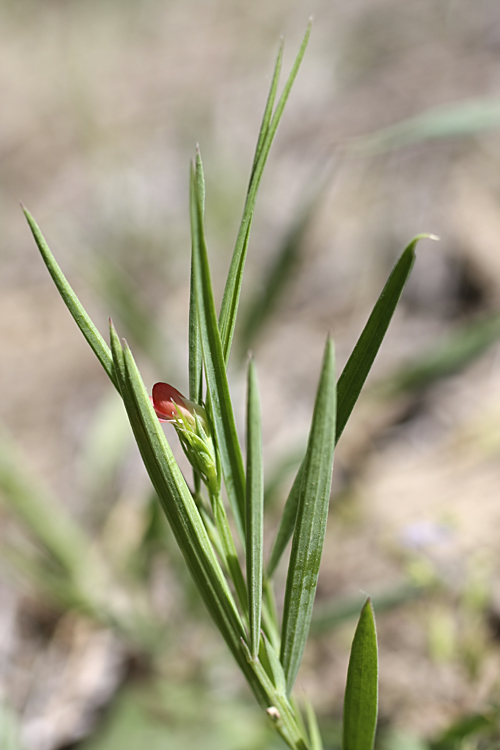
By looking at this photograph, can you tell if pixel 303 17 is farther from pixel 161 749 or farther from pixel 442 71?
pixel 161 749

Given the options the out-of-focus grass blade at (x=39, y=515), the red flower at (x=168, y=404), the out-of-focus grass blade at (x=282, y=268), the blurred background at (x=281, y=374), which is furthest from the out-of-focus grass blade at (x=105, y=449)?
the red flower at (x=168, y=404)

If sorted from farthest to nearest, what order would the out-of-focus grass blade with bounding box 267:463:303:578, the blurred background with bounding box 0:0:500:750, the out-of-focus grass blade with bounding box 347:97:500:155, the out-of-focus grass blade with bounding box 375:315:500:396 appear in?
1. the out-of-focus grass blade with bounding box 375:315:500:396
2. the blurred background with bounding box 0:0:500:750
3. the out-of-focus grass blade with bounding box 347:97:500:155
4. the out-of-focus grass blade with bounding box 267:463:303:578

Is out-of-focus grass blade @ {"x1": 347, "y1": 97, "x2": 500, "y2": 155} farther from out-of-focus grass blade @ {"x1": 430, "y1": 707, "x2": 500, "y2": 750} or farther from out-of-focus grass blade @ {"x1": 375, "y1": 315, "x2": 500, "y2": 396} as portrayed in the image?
out-of-focus grass blade @ {"x1": 430, "y1": 707, "x2": 500, "y2": 750}

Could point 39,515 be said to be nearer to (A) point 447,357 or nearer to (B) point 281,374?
(B) point 281,374

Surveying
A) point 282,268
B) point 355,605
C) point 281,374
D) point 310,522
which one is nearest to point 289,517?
point 310,522

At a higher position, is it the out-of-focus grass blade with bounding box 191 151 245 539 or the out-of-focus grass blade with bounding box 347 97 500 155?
the out-of-focus grass blade with bounding box 347 97 500 155

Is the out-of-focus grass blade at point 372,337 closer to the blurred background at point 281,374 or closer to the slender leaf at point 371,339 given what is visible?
the slender leaf at point 371,339

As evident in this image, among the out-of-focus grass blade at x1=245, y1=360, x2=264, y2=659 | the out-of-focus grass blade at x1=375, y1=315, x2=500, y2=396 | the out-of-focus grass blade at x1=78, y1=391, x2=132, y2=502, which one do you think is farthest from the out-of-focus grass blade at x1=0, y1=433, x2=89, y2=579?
the out-of-focus grass blade at x1=245, y1=360, x2=264, y2=659
